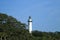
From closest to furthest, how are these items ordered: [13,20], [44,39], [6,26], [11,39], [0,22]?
1. [11,39]
2. [44,39]
3. [6,26]
4. [0,22]
5. [13,20]

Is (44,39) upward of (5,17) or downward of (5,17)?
downward

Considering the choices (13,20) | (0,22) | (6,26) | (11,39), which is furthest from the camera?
(13,20)

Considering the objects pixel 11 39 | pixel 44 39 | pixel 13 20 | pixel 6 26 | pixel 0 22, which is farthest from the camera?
pixel 13 20

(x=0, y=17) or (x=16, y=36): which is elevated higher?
(x=0, y=17)

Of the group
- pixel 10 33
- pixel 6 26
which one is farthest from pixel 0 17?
pixel 10 33

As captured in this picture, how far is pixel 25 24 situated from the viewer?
5328 centimetres

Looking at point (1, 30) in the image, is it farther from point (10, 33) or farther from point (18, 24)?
point (18, 24)

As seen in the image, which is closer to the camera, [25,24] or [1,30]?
[1,30]

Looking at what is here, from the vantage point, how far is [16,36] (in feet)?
128

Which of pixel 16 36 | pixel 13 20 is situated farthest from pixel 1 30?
pixel 13 20

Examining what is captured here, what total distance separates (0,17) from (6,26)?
551 cm

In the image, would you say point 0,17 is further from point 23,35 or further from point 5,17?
point 23,35

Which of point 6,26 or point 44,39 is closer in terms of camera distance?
point 44,39

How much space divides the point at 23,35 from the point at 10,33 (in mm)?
2162
